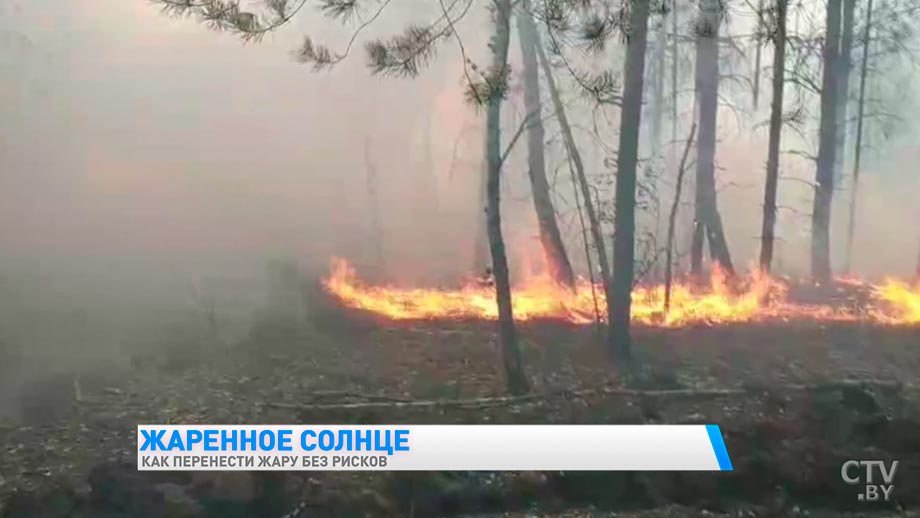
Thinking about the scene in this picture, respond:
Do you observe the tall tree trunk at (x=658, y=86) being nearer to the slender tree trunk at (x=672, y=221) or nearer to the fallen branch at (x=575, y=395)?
the slender tree trunk at (x=672, y=221)

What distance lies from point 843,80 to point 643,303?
0.89 m

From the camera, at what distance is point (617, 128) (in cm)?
240

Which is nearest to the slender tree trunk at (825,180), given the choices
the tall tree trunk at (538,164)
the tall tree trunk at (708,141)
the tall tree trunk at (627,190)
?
the tall tree trunk at (708,141)

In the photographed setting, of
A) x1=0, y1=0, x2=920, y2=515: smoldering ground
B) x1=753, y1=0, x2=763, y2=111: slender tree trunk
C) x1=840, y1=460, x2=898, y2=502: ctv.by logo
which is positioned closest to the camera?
x1=0, y1=0, x2=920, y2=515: smoldering ground

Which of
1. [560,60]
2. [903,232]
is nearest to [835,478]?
[903,232]

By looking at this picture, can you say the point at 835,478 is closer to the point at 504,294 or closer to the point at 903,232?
the point at 903,232

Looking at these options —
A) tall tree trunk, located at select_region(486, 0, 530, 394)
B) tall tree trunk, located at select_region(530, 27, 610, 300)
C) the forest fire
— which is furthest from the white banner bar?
tall tree trunk, located at select_region(530, 27, 610, 300)

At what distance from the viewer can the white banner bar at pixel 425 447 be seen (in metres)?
2.37

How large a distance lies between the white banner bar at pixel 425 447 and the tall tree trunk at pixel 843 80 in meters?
0.91

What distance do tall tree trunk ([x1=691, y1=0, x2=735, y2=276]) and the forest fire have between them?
0.08 m

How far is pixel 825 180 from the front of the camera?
2.48m

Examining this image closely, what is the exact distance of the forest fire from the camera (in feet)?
7.88

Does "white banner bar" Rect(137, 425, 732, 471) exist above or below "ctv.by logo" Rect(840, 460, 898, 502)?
above

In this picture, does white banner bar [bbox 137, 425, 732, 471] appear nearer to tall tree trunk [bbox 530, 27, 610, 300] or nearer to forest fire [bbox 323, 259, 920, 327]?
forest fire [bbox 323, 259, 920, 327]
